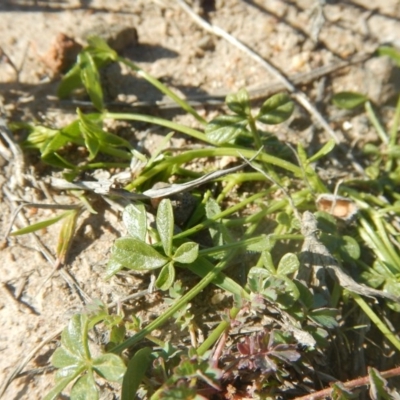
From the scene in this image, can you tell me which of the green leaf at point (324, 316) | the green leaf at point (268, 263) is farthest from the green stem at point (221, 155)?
the green leaf at point (324, 316)

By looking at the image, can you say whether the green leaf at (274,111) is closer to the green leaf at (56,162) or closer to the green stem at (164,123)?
the green stem at (164,123)

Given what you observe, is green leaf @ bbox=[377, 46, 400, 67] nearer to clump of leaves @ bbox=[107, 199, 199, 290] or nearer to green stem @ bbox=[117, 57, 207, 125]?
green stem @ bbox=[117, 57, 207, 125]

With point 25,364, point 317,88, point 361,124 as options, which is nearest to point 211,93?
point 317,88

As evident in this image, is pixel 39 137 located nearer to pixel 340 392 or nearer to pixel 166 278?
pixel 166 278

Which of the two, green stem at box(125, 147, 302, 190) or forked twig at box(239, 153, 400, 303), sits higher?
green stem at box(125, 147, 302, 190)

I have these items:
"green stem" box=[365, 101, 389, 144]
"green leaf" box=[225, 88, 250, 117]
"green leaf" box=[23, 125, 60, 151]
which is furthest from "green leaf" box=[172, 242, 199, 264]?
"green stem" box=[365, 101, 389, 144]

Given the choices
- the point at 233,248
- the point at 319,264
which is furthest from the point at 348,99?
the point at 233,248

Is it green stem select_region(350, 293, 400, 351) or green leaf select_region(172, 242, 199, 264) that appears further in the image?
green stem select_region(350, 293, 400, 351)
